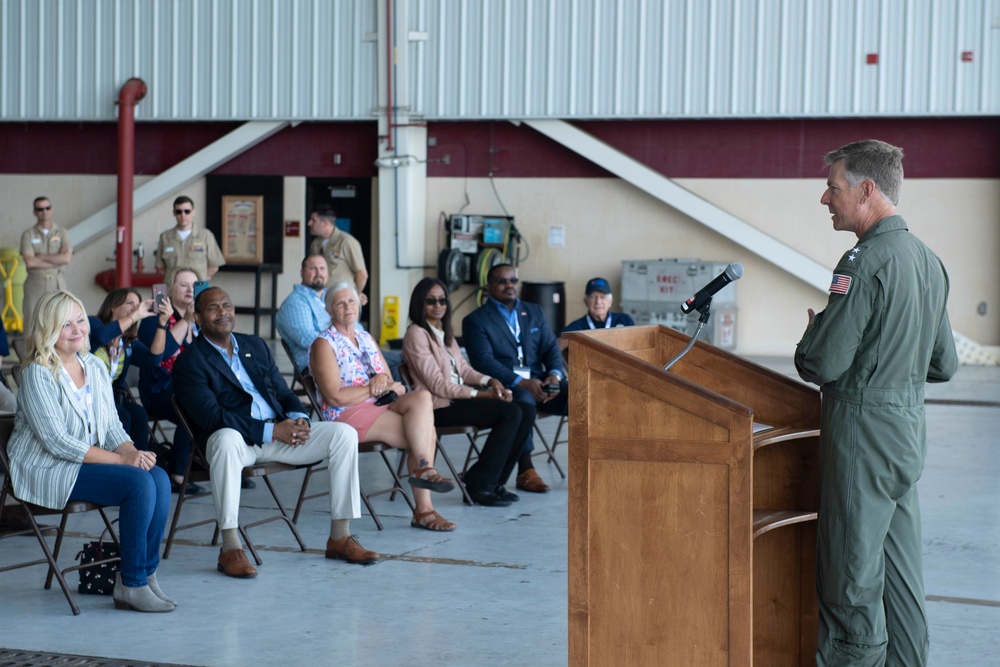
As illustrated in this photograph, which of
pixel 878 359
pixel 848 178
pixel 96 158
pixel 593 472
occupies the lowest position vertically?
pixel 593 472

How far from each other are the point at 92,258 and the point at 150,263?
0.87 m

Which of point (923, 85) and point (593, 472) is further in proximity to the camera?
point (923, 85)

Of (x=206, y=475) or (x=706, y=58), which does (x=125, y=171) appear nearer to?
(x=706, y=58)

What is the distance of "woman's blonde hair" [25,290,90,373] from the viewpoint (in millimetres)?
4547

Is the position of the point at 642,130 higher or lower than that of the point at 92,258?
higher

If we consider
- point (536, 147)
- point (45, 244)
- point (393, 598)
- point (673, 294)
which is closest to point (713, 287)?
point (393, 598)

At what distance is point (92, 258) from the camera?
15938 millimetres

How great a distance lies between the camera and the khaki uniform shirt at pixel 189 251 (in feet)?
38.0

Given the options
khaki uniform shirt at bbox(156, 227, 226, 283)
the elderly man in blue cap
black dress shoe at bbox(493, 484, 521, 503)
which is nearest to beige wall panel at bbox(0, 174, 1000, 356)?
khaki uniform shirt at bbox(156, 227, 226, 283)

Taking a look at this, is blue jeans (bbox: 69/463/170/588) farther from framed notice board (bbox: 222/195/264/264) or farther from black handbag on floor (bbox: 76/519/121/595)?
framed notice board (bbox: 222/195/264/264)

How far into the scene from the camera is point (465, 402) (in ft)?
21.3

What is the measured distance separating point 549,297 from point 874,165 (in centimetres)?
1086

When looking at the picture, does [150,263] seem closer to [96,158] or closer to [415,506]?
[96,158]

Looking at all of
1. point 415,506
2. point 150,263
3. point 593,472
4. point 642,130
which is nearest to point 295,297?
point 415,506
